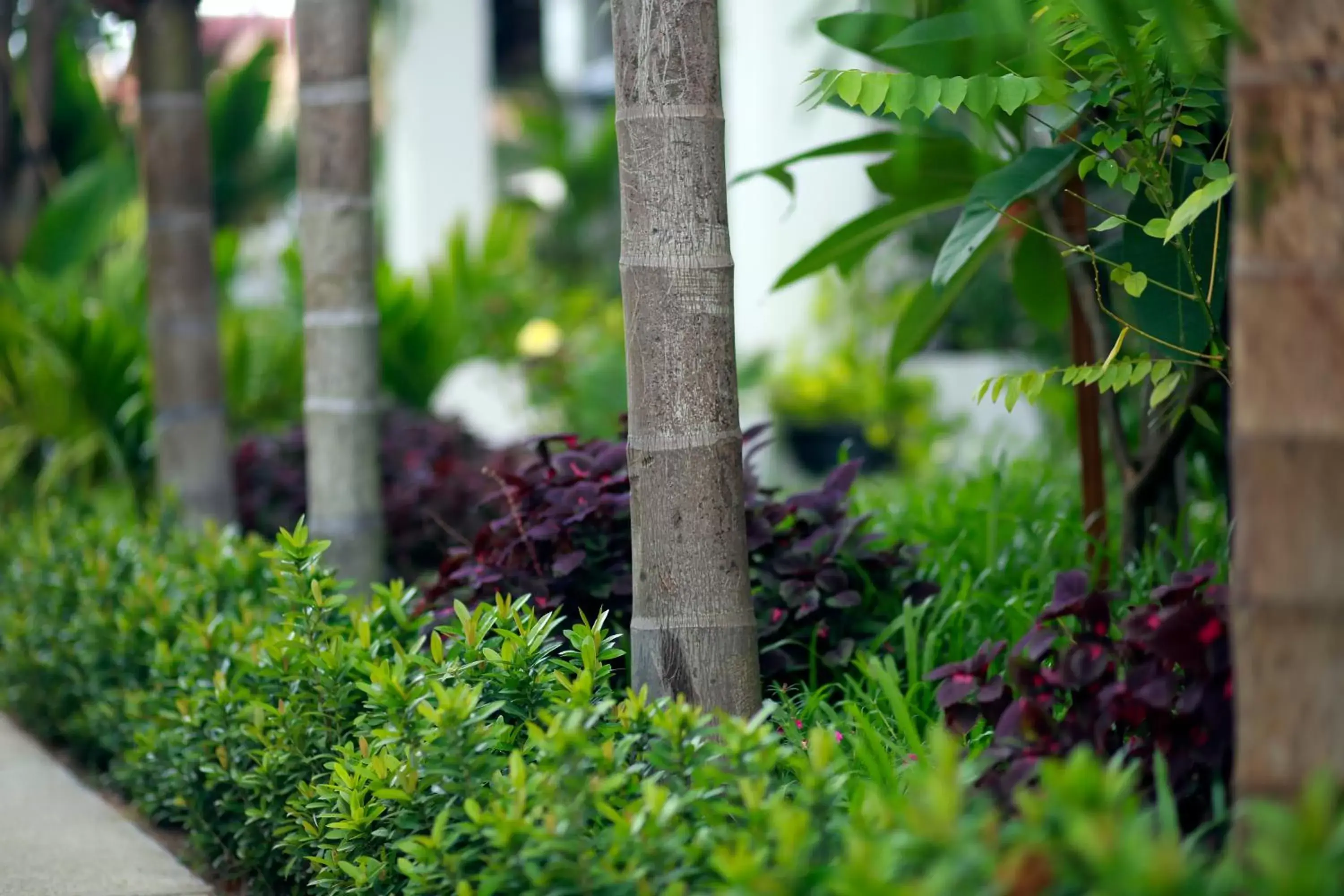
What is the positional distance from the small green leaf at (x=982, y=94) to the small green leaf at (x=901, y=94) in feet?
0.36

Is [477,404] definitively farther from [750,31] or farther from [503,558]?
[503,558]

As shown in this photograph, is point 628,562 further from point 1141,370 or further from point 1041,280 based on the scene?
point 1041,280

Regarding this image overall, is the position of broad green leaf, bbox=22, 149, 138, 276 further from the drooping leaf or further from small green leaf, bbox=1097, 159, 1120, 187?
small green leaf, bbox=1097, 159, 1120, 187

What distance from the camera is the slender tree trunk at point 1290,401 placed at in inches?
67.7

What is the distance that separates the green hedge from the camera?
160 centimetres

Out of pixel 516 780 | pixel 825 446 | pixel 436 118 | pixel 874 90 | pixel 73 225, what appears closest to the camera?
pixel 516 780

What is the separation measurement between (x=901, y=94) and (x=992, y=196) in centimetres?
57

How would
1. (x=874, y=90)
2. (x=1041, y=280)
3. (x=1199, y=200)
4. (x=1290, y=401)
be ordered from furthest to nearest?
(x=1041, y=280), (x=874, y=90), (x=1199, y=200), (x=1290, y=401)

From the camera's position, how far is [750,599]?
9.01 feet

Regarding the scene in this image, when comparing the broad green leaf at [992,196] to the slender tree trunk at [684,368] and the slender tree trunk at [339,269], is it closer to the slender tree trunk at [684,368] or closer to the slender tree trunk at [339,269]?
the slender tree trunk at [684,368]

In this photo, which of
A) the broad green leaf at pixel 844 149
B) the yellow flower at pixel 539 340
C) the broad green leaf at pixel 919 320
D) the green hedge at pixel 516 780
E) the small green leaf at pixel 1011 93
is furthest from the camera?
the yellow flower at pixel 539 340

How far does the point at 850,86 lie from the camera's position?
8.53 feet

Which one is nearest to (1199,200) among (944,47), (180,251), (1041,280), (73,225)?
(944,47)

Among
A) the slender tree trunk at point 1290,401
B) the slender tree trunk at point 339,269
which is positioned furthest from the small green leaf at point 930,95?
the slender tree trunk at point 339,269
